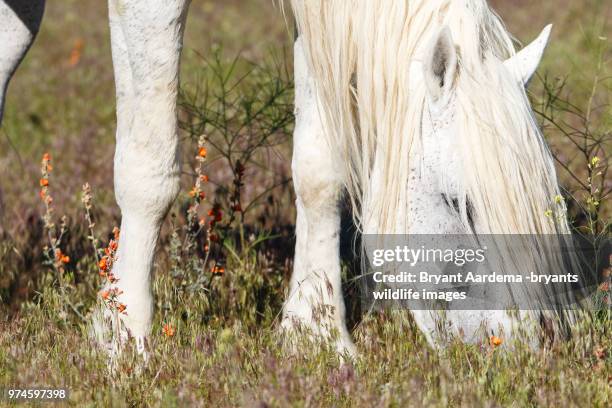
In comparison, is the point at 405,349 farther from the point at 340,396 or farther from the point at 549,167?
the point at 549,167

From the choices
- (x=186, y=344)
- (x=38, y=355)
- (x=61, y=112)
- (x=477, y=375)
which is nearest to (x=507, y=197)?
(x=477, y=375)

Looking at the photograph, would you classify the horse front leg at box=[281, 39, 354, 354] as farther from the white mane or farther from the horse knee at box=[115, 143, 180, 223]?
the horse knee at box=[115, 143, 180, 223]

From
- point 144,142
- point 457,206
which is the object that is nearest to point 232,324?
point 144,142

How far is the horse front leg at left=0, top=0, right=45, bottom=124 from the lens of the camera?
4.08 m

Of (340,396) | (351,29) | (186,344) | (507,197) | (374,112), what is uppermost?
(351,29)

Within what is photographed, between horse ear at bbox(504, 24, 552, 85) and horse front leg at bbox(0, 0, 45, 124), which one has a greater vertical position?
horse front leg at bbox(0, 0, 45, 124)

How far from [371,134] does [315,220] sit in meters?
0.59

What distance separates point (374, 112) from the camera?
318 cm

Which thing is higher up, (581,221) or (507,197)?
(581,221)

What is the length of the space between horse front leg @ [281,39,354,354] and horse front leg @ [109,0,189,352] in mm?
445

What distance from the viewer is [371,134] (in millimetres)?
3184

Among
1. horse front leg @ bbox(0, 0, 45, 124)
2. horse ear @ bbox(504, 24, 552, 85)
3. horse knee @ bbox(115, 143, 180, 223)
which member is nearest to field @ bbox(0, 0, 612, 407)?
horse knee @ bbox(115, 143, 180, 223)

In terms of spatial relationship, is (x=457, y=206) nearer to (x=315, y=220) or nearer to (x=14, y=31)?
(x=315, y=220)

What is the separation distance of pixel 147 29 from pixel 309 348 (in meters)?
1.16
